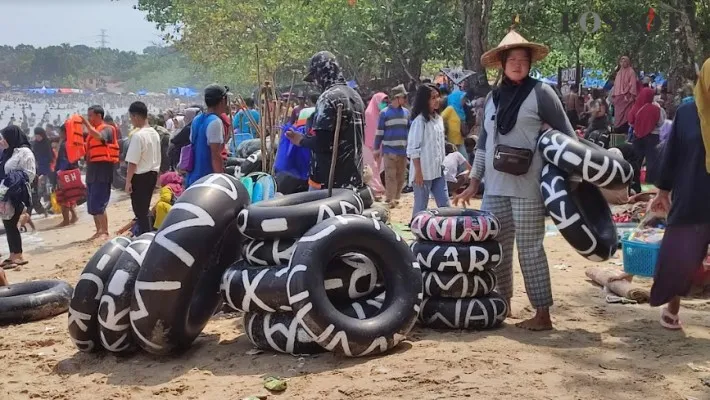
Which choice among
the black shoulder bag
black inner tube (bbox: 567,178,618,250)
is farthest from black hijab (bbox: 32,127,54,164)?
black inner tube (bbox: 567,178,618,250)

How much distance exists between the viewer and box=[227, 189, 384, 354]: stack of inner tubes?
202 inches

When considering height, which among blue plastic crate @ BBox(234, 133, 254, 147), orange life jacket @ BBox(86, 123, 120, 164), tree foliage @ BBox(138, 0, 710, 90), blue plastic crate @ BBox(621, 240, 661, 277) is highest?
tree foliage @ BBox(138, 0, 710, 90)

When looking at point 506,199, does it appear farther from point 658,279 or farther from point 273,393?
point 273,393

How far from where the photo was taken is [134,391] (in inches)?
191

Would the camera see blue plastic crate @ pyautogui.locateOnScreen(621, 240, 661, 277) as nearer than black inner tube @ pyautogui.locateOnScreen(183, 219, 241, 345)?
No

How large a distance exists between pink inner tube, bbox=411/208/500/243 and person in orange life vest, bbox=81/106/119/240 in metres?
6.71

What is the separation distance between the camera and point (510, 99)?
5551mm

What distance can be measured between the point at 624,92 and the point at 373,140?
5.63 meters

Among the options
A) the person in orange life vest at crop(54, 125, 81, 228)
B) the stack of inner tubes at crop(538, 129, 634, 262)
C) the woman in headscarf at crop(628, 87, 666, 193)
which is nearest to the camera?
the stack of inner tubes at crop(538, 129, 634, 262)

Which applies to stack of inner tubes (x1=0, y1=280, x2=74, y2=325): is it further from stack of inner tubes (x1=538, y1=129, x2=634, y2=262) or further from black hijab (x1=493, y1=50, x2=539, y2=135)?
stack of inner tubes (x1=538, y1=129, x2=634, y2=262)

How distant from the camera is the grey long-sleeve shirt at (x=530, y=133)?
547cm

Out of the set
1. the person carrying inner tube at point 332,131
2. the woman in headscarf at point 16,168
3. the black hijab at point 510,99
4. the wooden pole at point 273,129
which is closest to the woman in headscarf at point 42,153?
the woman in headscarf at point 16,168

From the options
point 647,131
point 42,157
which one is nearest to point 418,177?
point 647,131

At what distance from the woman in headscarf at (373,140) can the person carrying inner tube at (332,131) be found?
23.4 feet
